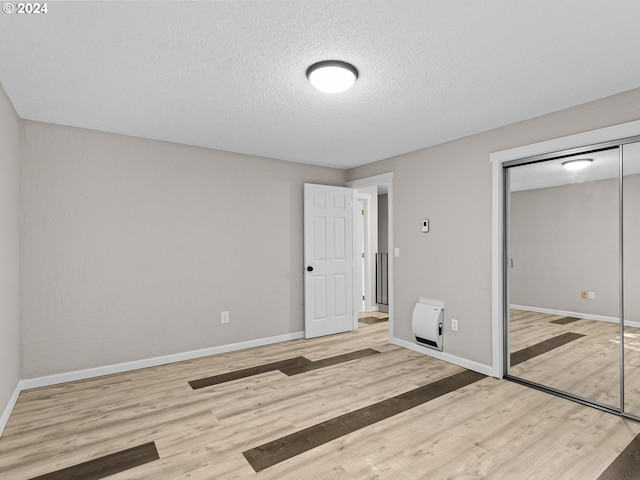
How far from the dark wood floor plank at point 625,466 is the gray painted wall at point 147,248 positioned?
341cm

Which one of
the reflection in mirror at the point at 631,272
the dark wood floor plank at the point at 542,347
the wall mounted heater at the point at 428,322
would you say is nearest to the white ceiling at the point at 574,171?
the reflection in mirror at the point at 631,272

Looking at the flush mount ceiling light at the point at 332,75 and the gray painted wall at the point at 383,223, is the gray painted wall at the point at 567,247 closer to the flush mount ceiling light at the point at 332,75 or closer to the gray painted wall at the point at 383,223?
the flush mount ceiling light at the point at 332,75

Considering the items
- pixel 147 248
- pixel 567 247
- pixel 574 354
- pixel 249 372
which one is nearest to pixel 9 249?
pixel 147 248

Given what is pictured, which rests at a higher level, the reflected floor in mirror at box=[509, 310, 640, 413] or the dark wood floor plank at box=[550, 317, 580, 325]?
the dark wood floor plank at box=[550, 317, 580, 325]

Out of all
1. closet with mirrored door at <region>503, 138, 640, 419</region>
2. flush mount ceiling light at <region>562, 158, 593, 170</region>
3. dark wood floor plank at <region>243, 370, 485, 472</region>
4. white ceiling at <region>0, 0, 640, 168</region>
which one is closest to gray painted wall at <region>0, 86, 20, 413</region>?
white ceiling at <region>0, 0, 640, 168</region>

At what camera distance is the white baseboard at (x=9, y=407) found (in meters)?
2.40

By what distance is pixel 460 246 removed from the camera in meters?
3.70

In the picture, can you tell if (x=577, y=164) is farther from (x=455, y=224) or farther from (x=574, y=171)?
(x=455, y=224)

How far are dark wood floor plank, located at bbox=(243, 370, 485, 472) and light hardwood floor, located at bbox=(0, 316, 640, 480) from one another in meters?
0.05

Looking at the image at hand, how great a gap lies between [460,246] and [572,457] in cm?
204

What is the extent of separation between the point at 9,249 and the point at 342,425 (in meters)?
2.85

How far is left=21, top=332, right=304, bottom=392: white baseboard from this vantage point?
3.15m

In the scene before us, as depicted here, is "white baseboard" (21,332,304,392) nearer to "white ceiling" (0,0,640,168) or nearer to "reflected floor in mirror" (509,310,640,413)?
"white ceiling" (0,0,640,168)

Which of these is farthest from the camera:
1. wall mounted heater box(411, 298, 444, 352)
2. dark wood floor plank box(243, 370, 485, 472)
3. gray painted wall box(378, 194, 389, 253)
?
gray painted wall box(378, 194, 389, 253)
